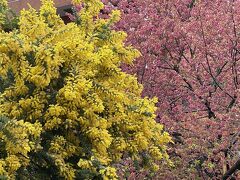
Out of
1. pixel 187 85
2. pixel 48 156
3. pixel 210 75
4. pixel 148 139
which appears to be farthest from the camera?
pixel 187 85

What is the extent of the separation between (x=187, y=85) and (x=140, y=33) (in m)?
1.74

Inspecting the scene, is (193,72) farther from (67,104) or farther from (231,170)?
(67,104)

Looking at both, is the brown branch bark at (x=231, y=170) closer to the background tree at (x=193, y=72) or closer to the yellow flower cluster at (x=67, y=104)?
the background tree at (x=193, y=72)

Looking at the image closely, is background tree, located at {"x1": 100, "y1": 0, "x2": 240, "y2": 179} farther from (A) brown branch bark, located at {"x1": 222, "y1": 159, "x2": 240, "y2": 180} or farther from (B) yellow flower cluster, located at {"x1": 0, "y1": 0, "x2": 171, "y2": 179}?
(B) yellow flower cluster, located at {"x1": 0, "y1": 0, "x2": 171, "y2": 179}

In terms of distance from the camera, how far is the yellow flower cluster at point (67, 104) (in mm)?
7562

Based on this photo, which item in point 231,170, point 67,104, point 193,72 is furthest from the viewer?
point 193,72

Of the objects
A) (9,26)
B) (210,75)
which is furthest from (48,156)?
(210,75)

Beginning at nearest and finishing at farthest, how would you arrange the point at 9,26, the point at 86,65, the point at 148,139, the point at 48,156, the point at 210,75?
the point at 48,156, the point at 86,65, the point at 148,139, the point at 9,26, the point at 210,75

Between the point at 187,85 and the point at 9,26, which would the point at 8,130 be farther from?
the point at 187,85

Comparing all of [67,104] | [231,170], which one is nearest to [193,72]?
[231,170]

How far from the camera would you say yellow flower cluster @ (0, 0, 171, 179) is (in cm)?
756

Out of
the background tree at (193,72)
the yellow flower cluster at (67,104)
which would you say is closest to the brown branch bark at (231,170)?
the background tree at (193,72)

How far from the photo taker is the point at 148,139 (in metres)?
9.06

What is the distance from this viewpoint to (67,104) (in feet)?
25.8
